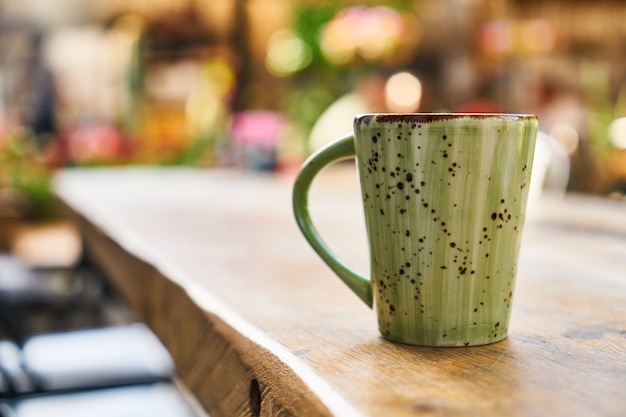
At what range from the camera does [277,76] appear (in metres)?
6.44

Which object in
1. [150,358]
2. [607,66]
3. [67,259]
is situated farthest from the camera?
[607,66]

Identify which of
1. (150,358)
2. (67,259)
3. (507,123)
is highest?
(507,123)

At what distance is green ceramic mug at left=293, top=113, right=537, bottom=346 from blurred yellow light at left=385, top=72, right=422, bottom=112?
2462 mm

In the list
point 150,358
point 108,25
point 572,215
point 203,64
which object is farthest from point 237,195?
point 108,25

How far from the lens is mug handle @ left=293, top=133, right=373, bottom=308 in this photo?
1.75ft

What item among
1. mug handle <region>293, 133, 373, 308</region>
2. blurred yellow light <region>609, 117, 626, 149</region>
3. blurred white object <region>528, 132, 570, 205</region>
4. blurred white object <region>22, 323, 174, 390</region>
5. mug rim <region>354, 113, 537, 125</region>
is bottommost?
blurred white object <region>22, 323, 174, 390</region>

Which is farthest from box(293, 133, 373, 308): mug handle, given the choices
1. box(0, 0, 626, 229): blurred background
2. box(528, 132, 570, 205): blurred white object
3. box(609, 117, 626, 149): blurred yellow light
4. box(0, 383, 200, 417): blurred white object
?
box(609, 117, 626, 149): blurred yellow light

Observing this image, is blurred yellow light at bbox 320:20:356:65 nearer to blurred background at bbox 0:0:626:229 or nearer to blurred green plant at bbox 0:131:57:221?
blurred background at bbox 0:0:626:229

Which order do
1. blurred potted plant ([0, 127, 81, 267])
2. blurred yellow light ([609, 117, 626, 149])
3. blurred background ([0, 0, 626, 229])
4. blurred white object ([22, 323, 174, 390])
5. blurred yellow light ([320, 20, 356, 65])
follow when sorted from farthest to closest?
blurred yellow light ([609, 117, 626, 149])
blurred yellow light ([320, 20, 356, 65])
blurred background ([0, 0, 626, 229])
blurred potted plant ([0, 127, 81, 267])
blurred white object ([22, 323, 174, 390])

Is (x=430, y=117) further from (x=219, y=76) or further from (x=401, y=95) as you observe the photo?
(x=219, y=76)

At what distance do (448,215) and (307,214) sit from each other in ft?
Answer: 0.37

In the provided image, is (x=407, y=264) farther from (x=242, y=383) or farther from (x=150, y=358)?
(x=150, y=358)

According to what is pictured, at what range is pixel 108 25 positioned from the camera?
27.3ft

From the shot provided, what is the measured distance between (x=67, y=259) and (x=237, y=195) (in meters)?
1.29
